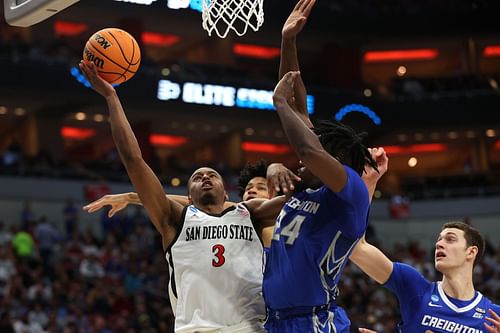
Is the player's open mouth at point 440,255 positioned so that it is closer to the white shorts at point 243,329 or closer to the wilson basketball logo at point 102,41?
the white shorts at point 243,329

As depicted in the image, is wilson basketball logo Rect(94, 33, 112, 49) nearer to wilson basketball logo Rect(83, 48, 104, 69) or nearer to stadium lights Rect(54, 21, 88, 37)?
wilson basketball logo Rect(83, 48, 104, 69)

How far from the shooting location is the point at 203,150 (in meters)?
33.9

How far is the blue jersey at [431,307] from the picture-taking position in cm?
611

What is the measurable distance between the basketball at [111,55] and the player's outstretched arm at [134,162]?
0.25 meters

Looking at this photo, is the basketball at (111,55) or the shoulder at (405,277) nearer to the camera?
the basketball at (111,55)

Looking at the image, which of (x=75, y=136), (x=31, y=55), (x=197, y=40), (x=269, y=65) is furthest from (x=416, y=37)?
(x=31, y=55)

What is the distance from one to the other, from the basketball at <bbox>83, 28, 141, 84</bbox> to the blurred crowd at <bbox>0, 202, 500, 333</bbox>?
25.7 feet

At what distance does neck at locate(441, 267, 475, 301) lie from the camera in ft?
20.5

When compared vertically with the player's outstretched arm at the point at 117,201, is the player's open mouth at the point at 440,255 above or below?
below

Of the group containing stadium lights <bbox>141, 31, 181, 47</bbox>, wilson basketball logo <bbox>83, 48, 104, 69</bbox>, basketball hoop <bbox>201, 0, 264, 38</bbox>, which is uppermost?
stadium lights <bbox>141, 31, 181, 47</bbox>

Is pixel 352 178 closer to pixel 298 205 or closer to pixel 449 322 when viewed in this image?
pixel 298 205

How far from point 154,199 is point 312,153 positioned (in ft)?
4.24

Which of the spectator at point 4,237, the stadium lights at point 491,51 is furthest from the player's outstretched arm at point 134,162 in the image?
the stadium lights at point 491,51

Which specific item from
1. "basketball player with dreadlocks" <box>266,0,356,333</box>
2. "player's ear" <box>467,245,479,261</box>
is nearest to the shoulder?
"player's ear" <box>467,245,479,261</box>
